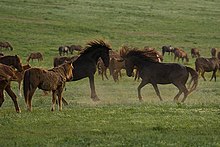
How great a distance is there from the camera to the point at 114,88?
91.7 ft

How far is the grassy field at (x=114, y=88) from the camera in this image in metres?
13.7

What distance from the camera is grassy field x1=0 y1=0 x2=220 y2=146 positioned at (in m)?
13.7

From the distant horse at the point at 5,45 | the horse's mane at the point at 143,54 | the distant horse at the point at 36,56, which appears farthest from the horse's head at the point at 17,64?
the distant horse at the point at 5,45

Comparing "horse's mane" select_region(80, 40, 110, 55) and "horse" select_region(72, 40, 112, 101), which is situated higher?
"horse's mane" select_region(80, 40, 110, 55)

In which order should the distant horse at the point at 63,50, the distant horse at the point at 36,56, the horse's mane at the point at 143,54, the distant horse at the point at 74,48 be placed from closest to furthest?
the horse's mane at the point at 143,54 < the distant horse at the point at 36,56 < the distant horse at the point at 63,50 < the distant horse at the point at 74,48

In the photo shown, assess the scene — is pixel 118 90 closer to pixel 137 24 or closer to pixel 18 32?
pixel 18 32

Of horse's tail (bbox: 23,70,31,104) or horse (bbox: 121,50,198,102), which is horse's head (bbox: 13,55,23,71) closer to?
horse (bbox: 121,50,198,102)

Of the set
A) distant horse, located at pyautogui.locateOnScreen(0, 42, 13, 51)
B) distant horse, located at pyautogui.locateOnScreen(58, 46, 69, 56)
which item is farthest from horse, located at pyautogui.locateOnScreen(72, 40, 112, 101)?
distant horse, located at pyautogui.locateOnScreen(0, 42, 13, 51)

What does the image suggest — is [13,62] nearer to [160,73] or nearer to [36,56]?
[160,73]

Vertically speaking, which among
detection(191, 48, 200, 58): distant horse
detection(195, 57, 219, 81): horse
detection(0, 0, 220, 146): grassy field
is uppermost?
detection(0, 0, 220, 146): grassy field

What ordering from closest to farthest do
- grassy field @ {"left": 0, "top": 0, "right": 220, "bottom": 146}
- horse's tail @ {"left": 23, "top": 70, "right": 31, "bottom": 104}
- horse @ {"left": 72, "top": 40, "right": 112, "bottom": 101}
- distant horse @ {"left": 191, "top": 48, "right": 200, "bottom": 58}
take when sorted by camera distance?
grassy field @ {"left": 0, "top": 0, "right": 220, "bottom": 146} < horse's tail @ {"left": 23, "top": 70, "right": 31, "bottom": 104} < horse @ {"left": 72, "top": 40, "right": 112, "bottom": 101} < distant horse @ {"left": 191, "top": 48, "right": 200, "bottom": 58}

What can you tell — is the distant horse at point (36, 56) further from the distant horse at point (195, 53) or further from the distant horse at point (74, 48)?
the distant horse at point (195, 53)

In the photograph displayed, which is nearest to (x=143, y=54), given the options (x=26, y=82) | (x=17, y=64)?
(x=17, y=64)

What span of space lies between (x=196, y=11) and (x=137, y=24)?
15095mm
